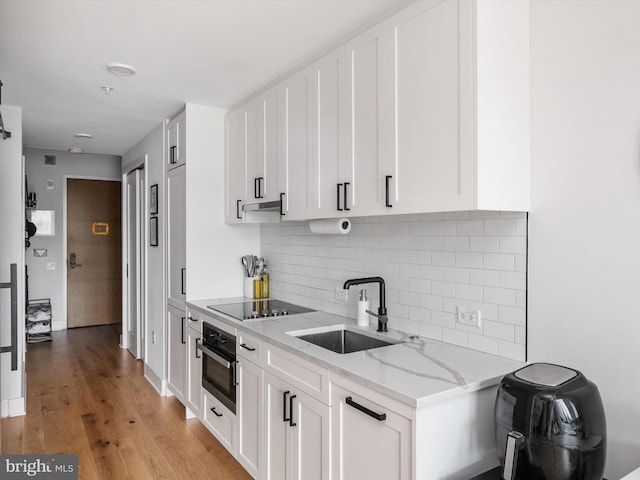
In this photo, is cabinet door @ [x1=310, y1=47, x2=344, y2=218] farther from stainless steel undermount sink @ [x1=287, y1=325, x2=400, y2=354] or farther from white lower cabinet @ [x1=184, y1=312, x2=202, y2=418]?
white lower cabinet @ [x1=184, y1=312, x2=202, y2=418]

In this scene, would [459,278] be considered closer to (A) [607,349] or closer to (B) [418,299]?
(B) [418,299]

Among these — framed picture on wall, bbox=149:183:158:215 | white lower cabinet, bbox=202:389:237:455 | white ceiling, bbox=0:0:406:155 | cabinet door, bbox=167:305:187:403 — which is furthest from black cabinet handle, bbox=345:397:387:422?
framed picture on wall, bbox=149:183:158:215

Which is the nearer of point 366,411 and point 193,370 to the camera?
point 366,411

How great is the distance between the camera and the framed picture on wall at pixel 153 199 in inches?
164

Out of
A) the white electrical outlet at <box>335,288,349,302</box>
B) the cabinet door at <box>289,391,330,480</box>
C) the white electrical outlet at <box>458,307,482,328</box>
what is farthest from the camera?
the white electrical outlet at <box>335,288,349,302</box>

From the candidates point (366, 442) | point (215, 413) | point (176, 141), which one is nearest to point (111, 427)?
point (215, 413)

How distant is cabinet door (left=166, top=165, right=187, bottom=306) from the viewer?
3.51 m

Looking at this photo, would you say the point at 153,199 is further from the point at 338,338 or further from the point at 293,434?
the point at 293,434

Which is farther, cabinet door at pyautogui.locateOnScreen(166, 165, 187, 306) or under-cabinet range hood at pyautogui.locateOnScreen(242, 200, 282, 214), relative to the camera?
cabinet door at pyautogui.locateOnScreen(166, 165, 187, 306)

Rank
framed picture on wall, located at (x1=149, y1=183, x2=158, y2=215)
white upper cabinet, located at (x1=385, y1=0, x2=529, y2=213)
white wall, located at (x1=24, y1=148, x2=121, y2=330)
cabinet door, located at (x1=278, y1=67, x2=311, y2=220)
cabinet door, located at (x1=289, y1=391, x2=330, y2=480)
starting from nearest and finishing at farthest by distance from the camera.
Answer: white upper cabinet, located at (x1=385, y1=0, x2=529, y2=213)
cabinet door, located at (x1=289, y1=391, x2=330, y2=480)
cabinet door, located at (x1=278, y1=67, x2=311, y2=220)
framed picture on wall, located at (x1=149, y1=183, x2=158, y2=215)
white wall, located at (x1=24, y1=148, x2=121, y2=330)

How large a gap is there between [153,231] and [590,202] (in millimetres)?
3657

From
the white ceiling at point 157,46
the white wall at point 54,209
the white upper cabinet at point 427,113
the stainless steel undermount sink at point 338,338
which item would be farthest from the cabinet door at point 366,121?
the white wall at point 54,209

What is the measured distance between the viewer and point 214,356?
115 inches

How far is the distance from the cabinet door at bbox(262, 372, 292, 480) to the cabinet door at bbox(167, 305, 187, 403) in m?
1.37
